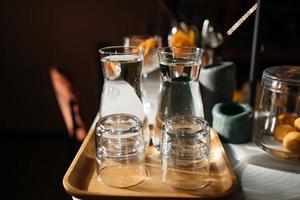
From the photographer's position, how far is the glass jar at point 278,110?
0.62m

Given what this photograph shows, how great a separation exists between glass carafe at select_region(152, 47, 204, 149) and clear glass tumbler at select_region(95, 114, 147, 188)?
8cm

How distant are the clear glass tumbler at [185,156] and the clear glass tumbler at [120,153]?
1.5 inches

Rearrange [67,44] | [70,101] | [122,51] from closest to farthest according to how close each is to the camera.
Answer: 1. [122,51]
2. [70,101]
3. [67,44]

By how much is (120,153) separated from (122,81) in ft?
0.44

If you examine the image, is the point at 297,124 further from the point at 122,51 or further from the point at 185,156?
the point at 122,51

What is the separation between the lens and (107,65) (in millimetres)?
588

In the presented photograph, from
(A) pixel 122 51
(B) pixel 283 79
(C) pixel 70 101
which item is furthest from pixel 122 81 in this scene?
(C) pixel 70 101

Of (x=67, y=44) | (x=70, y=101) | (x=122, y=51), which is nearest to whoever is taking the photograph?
(x=122, y=51)

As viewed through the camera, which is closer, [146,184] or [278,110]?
[146,184]

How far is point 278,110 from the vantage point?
2.31ft

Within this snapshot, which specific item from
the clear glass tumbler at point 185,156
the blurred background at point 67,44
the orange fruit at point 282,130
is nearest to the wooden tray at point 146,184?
the clear glass tumbler at point 185,156

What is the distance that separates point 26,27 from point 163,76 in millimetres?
1537

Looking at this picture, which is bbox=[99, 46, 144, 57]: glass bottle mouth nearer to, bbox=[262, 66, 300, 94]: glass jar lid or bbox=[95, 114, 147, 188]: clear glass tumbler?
bbox=[95, 114, 147, 188]: clear glass tumbler

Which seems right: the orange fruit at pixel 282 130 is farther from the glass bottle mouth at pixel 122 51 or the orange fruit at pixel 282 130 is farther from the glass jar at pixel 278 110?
the glass bottle mouth at pixel 122 51
